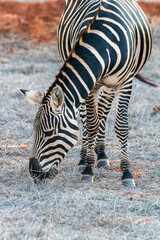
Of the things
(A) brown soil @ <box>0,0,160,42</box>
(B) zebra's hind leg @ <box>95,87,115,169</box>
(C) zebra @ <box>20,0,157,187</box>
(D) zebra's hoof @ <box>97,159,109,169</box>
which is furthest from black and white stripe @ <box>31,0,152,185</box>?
(A) brown soil @ <box>0,0,160,42</box>

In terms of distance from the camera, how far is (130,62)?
20.5ft

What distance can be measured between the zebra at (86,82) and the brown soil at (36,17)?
14.8m

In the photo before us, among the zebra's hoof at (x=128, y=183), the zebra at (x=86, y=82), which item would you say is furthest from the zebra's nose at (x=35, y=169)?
the zebra's hoof at (x=128, y=183)

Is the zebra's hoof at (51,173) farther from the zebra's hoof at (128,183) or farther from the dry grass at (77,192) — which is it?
the zebra's hoof at (128,183)

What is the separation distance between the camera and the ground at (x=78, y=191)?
14.7 feet

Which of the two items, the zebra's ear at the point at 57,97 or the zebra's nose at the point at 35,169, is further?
the zebra's nose at the point at 35,169

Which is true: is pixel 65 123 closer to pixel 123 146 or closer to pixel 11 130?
pixel 123 146

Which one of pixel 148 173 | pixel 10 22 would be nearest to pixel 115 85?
pixel 148 173

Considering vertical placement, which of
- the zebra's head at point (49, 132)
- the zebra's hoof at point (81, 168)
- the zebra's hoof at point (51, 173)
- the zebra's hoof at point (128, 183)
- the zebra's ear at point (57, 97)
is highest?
the zebra's ear at point (57, 97)

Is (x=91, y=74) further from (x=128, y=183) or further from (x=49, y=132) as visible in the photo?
(x=128, y=183)

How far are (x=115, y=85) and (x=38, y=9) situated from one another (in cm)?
2078

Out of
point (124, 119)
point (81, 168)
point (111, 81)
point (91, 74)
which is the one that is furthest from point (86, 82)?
point (81, 168)

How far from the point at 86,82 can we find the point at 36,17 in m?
19.7

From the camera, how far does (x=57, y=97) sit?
5.43m
